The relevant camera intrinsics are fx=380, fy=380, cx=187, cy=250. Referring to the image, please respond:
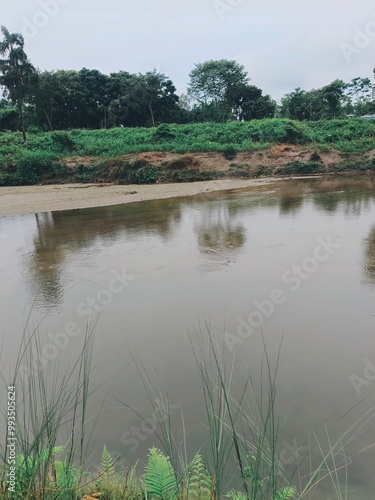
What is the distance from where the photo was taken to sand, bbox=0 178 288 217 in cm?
1442

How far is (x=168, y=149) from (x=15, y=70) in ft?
31.0

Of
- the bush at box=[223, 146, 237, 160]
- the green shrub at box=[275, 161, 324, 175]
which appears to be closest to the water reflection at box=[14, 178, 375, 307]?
the green shrub at box=[275, 161, 324, 175]

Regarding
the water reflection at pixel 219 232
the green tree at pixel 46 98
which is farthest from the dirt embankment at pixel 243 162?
the green tree at pixel 46 98

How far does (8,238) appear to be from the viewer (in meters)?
9.37

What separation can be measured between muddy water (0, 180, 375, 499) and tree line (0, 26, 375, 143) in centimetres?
2730

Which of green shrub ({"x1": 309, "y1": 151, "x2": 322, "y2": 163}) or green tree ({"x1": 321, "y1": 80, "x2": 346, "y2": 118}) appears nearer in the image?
green shrub ({"x1": 309, "y1": 151, "x2": 322, "y2": 163})

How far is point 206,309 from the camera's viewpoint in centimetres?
477

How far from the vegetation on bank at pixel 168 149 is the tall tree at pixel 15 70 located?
11.2ft

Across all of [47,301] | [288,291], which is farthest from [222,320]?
[47,301]

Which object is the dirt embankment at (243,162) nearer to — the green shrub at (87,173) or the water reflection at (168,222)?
the green shrub at (87,173)

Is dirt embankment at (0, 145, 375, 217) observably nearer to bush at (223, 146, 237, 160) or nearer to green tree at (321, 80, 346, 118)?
bush at (223, 146, 237, 160)

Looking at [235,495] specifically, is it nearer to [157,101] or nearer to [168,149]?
[168,149]

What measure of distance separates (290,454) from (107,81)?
39.9 metres

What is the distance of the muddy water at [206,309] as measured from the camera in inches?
115
